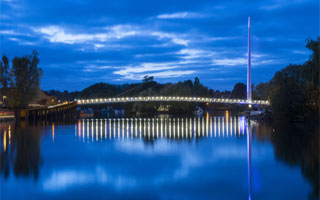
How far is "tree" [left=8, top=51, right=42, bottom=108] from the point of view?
47625mm

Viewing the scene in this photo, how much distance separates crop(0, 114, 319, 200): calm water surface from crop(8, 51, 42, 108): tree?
27514 millimetres

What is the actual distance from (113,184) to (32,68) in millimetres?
40974

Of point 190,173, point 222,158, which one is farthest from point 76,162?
point 222,158

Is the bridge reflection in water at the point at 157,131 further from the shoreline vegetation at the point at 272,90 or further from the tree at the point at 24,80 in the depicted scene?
the tree at the point at 24,80

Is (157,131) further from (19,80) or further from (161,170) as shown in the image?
(19,80)

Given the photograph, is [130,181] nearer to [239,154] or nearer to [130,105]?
[239,154]

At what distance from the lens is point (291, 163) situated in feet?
48.5

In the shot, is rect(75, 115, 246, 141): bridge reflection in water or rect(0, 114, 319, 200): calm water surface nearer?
rect(0, 114, 319, 200): calm water surface

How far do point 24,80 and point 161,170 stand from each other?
38494mm

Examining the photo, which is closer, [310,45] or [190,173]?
[190,173]

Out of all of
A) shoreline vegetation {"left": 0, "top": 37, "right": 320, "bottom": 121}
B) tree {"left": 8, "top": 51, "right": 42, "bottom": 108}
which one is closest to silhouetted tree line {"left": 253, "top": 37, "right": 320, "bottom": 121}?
shoreline vegetation {"left": 0, "top": 37, "right": 320, "bottom": 121}

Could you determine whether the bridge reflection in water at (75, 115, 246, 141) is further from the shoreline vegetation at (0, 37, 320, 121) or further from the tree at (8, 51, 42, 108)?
the tree at (8, 51, 42, 108)

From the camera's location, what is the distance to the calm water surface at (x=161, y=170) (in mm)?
10648

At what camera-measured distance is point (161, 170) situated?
13.8 m
